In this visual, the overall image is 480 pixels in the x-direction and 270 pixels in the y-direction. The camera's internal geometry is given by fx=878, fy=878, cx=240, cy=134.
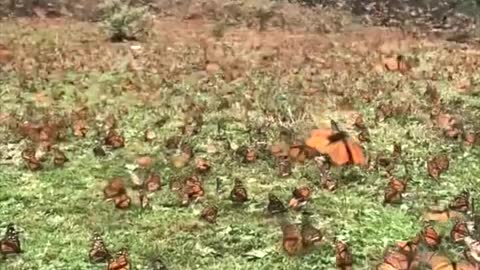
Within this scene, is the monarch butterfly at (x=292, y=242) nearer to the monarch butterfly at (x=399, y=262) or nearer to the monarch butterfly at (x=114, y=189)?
the monarch butterfly at (x=399, y=262)

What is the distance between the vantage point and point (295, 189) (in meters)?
4.74

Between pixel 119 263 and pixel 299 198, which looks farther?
pixel 299 198

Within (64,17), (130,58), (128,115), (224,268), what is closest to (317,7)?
(64,17)

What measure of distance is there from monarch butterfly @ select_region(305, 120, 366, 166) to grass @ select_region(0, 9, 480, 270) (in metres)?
0.11

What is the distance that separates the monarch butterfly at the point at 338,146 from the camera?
17.0 ft

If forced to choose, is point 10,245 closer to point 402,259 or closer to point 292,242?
point 292,242

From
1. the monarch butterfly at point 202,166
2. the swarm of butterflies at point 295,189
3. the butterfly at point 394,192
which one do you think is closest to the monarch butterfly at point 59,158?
the swarm of butterflies at point 295,189

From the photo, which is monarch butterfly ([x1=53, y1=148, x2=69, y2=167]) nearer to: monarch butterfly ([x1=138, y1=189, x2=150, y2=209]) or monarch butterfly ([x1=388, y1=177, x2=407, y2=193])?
monarch butterfly ([x1=138, y1=189, x2=150, y2=209])

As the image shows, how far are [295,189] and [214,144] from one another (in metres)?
1.05

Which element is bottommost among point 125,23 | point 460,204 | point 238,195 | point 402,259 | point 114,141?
point 125,23

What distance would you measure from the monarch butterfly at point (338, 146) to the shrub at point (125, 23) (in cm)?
419

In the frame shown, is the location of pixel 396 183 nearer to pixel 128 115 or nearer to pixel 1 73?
pixel 128 115

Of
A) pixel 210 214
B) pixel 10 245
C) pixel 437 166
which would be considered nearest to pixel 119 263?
pixel 10 245

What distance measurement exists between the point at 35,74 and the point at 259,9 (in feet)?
16.7
